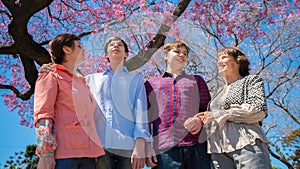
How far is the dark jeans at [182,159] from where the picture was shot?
2.35 meters

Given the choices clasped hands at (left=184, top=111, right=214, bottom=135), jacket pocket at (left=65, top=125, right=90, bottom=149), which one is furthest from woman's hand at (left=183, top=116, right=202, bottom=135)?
jacket pocket at (left=65, top=125, right=90, bottom=149)

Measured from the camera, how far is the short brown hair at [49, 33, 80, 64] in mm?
2336

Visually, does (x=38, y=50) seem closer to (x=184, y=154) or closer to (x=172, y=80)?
(x=172, y=80)

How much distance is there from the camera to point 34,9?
5023 millimetres

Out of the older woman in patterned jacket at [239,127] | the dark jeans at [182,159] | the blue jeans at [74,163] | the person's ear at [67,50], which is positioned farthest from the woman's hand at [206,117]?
the person's ear at [67,50]

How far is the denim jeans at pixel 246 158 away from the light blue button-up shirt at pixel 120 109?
22.2 inches

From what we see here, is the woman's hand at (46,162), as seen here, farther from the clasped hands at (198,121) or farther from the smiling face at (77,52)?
the clasped hands at (198,121)

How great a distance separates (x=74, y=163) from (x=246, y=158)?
117cm

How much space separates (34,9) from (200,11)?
167 inches

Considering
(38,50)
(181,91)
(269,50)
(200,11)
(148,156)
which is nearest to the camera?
(148,156)

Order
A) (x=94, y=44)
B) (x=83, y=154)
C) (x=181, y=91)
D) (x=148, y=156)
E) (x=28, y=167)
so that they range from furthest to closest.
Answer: (x=28, y=167) → (x=94, y=44) → (x=181, y=91) → (x=148, y=156) → (x=83, y=154)

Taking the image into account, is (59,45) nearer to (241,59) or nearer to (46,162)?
(46,162)

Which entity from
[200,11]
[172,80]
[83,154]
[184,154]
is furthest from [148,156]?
[200,11]

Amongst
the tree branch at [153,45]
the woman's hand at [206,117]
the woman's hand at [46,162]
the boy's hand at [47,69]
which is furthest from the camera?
the tree branch at [153,45]
